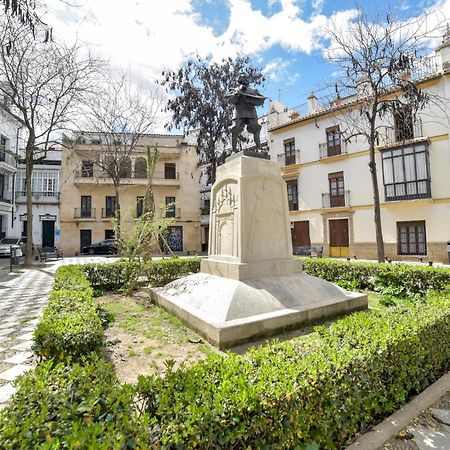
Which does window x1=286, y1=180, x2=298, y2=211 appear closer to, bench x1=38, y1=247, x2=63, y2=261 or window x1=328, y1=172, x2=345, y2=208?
window x1=328, y1=172, x2=345, y2=208

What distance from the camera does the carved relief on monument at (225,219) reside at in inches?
245

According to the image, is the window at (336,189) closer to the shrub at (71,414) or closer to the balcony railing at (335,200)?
the balcony railing at (335,200)

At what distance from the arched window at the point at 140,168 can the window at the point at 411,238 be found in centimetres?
2252

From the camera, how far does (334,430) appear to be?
7.26ft

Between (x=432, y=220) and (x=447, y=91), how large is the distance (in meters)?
7.14

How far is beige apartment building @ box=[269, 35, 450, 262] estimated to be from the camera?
648 inches

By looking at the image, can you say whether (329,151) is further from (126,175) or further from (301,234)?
(126,175)

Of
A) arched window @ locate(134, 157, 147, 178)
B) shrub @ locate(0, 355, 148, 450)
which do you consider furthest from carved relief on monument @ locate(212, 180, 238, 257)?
arched window @ locate(134, 157, 147, 178)

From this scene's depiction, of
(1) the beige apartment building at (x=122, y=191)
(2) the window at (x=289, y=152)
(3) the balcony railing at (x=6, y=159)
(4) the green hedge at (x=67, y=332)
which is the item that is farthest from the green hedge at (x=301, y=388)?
→ (3) the balcony railing at (x=6, y=159)

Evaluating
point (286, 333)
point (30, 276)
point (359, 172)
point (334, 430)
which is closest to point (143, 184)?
point (30, 276)

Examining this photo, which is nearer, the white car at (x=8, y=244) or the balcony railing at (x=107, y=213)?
the white car at (x=8, y=244)

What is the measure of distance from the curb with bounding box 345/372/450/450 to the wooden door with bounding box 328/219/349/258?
59.2ft

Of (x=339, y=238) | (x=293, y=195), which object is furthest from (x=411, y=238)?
(x=293, y=195)

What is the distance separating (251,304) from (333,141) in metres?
19.5
